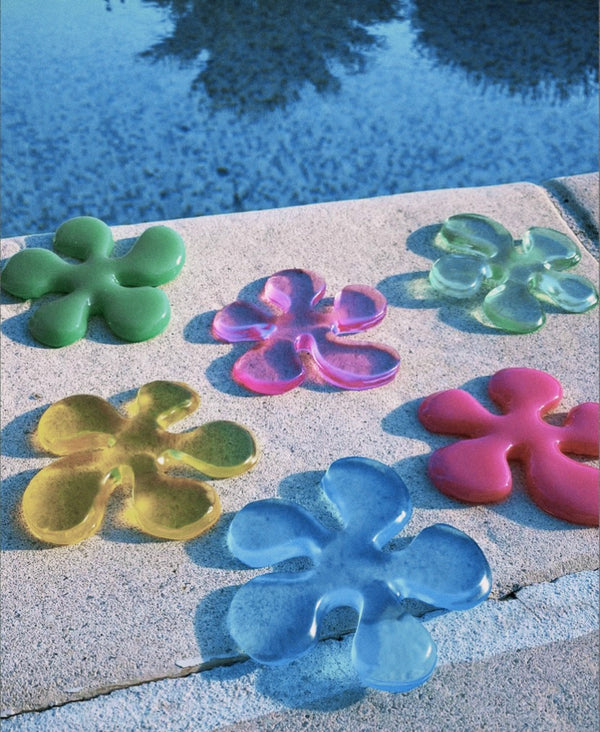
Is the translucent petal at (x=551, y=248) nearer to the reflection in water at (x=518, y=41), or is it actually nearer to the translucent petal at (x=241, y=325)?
the translucent petal at (x=241, y=325)

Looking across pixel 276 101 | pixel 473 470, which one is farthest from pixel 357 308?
pixel 276 101

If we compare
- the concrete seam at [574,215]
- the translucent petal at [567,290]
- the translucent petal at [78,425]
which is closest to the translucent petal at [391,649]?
the translucent petal at [78,425]

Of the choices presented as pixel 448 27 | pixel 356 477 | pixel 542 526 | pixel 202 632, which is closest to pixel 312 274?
pixel 356 477

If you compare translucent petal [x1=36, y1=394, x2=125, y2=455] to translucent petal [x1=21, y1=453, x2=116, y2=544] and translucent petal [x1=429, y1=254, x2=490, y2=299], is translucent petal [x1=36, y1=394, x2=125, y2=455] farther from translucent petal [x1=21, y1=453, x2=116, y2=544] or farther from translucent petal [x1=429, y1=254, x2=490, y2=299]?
translucent petal [x1=429, y1=254, x2=490, y2=299]

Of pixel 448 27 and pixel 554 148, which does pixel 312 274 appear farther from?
pixel 448 27

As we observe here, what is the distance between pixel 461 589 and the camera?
4.43 feet

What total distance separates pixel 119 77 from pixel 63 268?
167 centimetres

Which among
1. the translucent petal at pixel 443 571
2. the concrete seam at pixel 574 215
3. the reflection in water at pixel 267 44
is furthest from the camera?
the reflection in water at pixel 267 44

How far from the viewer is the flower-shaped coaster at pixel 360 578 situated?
4.20 feet

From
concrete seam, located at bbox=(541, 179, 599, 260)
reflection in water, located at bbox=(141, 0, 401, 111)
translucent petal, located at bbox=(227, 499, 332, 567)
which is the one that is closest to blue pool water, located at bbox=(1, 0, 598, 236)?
reflection in water, located at bbox=(141, 0, 401, 111)

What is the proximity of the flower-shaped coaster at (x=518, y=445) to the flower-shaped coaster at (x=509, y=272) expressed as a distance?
0.23 meters

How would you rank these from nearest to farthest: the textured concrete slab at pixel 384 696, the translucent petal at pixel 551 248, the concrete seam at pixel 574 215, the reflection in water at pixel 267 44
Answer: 1. the textured concrete slab at pixel 384 696
2. the translucent petal at pixel 551 248
3. the concrete seam at pixel 574 215
4. the reflection in water at pixel 267 44

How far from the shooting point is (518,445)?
1.60 metres

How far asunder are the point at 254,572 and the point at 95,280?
34.6 inches
